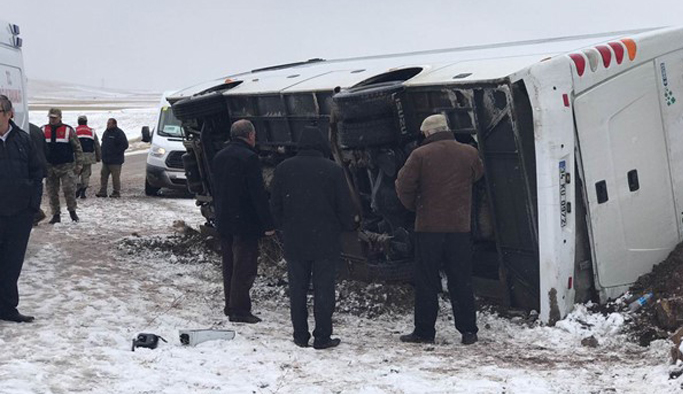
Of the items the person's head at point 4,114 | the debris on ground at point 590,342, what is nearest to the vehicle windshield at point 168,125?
the person's head at point 4,114

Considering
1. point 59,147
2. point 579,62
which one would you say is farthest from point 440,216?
point 59,147

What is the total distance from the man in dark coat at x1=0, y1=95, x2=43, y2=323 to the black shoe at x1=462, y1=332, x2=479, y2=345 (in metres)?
3.46

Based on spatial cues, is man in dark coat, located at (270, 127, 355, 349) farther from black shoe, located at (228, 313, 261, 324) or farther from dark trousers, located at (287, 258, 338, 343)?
black shoe, located at (228, 313, 261, 324)

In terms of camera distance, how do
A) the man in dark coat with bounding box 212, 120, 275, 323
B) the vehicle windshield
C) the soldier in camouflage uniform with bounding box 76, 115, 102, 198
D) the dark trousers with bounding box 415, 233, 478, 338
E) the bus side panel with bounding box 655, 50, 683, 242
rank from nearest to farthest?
the dark trousers with bounding box 415, 233, 478, 338, the man in dark coat with bounding box 212, 120, 275, 323, the bus side panel with bounding box 655, 50, 683, 242, the soldier in camouflage uniform with bounding box 76, 115, 102, 198, the vehicle windshield

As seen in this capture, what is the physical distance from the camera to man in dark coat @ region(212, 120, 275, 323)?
7.48m

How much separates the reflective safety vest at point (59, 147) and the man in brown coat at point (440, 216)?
25.1ft

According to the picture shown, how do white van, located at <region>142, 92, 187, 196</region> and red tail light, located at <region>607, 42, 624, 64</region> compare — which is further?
white van, located at <region>142, 92, 187, 196</region>

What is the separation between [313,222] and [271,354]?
1027 millimetres

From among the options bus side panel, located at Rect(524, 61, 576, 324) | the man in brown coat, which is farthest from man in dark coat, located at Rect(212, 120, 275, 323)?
bus side panel, located at Rect(524, 61, 576, 324)

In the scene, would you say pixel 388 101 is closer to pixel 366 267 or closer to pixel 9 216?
pixel 366 267

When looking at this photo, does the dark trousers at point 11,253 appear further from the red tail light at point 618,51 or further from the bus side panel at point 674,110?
the bus side panel at point 674,110

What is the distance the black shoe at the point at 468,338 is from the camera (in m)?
6.88

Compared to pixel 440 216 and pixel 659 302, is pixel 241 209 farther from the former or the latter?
pixel 659 302

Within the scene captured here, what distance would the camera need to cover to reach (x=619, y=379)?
575 cm
